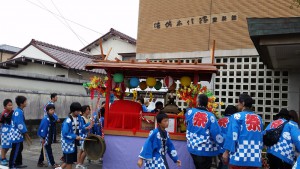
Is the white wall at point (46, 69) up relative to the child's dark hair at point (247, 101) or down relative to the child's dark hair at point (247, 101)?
up

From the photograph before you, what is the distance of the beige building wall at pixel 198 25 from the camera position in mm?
12664

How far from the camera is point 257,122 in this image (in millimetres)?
5680

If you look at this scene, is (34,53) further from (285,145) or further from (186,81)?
(285,145)

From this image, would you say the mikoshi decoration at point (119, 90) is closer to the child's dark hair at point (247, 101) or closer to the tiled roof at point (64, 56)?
the child's dark hair at point (247, 101)

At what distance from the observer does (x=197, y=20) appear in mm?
14242

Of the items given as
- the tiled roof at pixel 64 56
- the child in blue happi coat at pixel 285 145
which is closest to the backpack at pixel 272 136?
the child in blue happi coat at pixel 285 145

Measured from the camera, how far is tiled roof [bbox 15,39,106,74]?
20281mm

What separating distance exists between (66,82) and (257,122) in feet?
42.9

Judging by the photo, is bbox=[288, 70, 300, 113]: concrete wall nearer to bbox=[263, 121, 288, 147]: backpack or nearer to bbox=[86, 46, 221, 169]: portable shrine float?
bbox=[86, 46, 221, 169]: portable shrine float

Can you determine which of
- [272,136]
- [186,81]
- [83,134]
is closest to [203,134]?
[272,136]

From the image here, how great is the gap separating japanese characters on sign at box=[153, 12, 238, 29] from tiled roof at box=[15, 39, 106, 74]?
23.6 ft

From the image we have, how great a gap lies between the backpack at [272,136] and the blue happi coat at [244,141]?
547mm

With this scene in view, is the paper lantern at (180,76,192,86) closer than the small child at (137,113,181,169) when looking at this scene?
No

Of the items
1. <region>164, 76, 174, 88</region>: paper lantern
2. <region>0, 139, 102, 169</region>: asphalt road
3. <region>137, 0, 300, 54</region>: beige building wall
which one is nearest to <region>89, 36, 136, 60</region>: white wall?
<region>137, 0, 300, 54</region>: beige building wall
